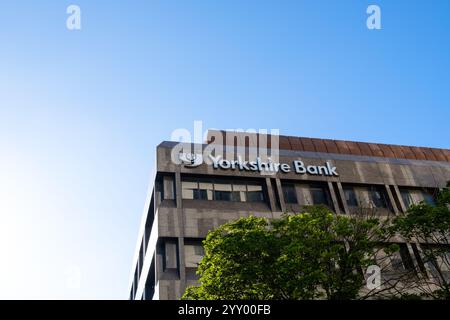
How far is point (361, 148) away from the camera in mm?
48219

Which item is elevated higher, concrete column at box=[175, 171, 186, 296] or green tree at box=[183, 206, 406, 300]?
concrete column at box=[175, 171, 186, 296]

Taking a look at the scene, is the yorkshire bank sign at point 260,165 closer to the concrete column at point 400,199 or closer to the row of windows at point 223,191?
the row of windows at point 223,191

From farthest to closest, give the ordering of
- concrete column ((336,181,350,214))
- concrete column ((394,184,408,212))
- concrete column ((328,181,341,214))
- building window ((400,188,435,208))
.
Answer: building window ((400,188,435,208)) < concrete column ((394,184,408,212)) < concrete column ((336,181,350,214)) < concrete column ((328,181,341,214))

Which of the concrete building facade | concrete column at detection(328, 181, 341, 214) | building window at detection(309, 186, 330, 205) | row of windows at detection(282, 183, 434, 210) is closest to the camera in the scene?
the concrete building facade

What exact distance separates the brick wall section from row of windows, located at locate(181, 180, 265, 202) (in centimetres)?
457

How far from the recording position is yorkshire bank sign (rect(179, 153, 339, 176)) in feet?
132

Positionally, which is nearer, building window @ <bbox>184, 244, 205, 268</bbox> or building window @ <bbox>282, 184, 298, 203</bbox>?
building window @ <bbox>184, 244, 205, 268</bbox>

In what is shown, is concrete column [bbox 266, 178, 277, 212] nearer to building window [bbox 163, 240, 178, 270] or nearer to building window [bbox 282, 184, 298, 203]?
building window [bbox 282, 184, 298, 203]

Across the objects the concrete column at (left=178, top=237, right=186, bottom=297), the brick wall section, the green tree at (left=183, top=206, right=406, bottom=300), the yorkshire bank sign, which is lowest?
the green tree at (left=183, top=206, right=406, bottom=300)

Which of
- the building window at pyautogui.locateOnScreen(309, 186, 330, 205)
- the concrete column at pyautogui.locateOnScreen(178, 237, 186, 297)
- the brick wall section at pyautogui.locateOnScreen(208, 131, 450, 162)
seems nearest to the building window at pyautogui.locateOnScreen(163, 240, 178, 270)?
the concrete column at pyautogui.locateOnScreen(178, 237, 186, 297)

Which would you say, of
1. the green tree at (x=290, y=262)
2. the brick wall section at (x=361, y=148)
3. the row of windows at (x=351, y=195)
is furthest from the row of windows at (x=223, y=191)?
the green tree at (x=290, y=262)

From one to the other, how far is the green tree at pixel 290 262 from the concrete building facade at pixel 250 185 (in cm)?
1413
